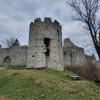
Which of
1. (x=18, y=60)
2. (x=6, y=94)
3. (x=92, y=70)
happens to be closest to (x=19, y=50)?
(x=18, y=60)

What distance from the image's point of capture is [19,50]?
37.6 meters

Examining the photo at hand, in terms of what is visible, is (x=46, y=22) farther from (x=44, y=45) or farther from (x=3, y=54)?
(x=3, y=54)

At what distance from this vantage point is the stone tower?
2980 centimetres

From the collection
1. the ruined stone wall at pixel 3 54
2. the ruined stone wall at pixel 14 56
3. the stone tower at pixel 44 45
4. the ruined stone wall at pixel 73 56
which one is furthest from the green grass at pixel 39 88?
the ruined stone wall at pixel 3 54

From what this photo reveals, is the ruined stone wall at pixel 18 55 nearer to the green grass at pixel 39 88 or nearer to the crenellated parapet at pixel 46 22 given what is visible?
the crenellated parapet at pixel 46 22

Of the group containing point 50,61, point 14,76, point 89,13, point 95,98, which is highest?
point 89,13

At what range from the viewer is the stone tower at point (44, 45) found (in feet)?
97.8

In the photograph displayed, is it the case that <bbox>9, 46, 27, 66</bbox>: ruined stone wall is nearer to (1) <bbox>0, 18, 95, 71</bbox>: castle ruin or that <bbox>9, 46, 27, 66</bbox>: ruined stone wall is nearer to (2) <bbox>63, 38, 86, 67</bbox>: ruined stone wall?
(1) <bbox>0, 18, 95, 71</bbox>: castle ruin

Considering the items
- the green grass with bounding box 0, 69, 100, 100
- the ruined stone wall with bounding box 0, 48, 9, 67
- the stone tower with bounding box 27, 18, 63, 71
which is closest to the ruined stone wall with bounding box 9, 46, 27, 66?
the ruined stone wall with bounding box 0, 48, 9, 67

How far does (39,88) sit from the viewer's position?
1894cm

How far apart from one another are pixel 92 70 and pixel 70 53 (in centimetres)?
724

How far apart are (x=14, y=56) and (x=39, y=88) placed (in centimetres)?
1931

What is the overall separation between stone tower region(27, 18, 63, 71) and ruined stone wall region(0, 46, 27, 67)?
20.7 feet

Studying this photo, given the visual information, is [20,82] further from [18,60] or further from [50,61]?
[18,60]
